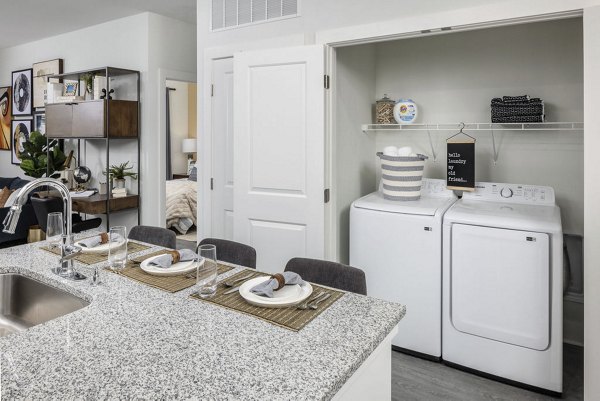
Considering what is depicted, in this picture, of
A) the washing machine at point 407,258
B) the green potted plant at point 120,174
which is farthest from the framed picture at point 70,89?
the washing machine at point 407,258

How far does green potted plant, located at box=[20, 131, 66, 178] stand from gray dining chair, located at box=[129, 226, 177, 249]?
3233 mm

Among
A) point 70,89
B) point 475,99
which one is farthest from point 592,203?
point 70,89

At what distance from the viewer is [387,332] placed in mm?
1254

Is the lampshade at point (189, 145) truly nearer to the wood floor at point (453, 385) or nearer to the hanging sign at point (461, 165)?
the hanging sign at point (461, 165)

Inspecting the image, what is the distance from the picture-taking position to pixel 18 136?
6.21m

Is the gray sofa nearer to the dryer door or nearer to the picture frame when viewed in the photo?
the picture frame

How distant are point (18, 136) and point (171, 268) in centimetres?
588

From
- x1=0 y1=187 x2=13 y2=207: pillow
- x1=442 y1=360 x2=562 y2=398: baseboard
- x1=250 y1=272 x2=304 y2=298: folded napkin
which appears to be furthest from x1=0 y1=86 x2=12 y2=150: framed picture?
x1=442 y1=360 x2=562 y2=398: baseboard

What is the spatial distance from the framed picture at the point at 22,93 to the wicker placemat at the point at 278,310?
19.3 feet

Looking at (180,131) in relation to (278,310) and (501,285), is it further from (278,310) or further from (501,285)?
(278,310)

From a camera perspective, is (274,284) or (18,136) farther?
(18,136)

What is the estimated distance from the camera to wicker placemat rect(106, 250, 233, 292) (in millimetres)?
1551

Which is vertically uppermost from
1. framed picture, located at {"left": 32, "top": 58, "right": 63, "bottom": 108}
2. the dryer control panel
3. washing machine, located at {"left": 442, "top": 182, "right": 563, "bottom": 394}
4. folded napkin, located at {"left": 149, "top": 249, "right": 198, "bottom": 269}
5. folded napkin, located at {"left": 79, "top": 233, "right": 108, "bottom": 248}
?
framed picture, located at {"left": 32, "top": 58, "right": 63, "bottom": 108}

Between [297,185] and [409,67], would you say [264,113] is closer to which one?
[297,185]
